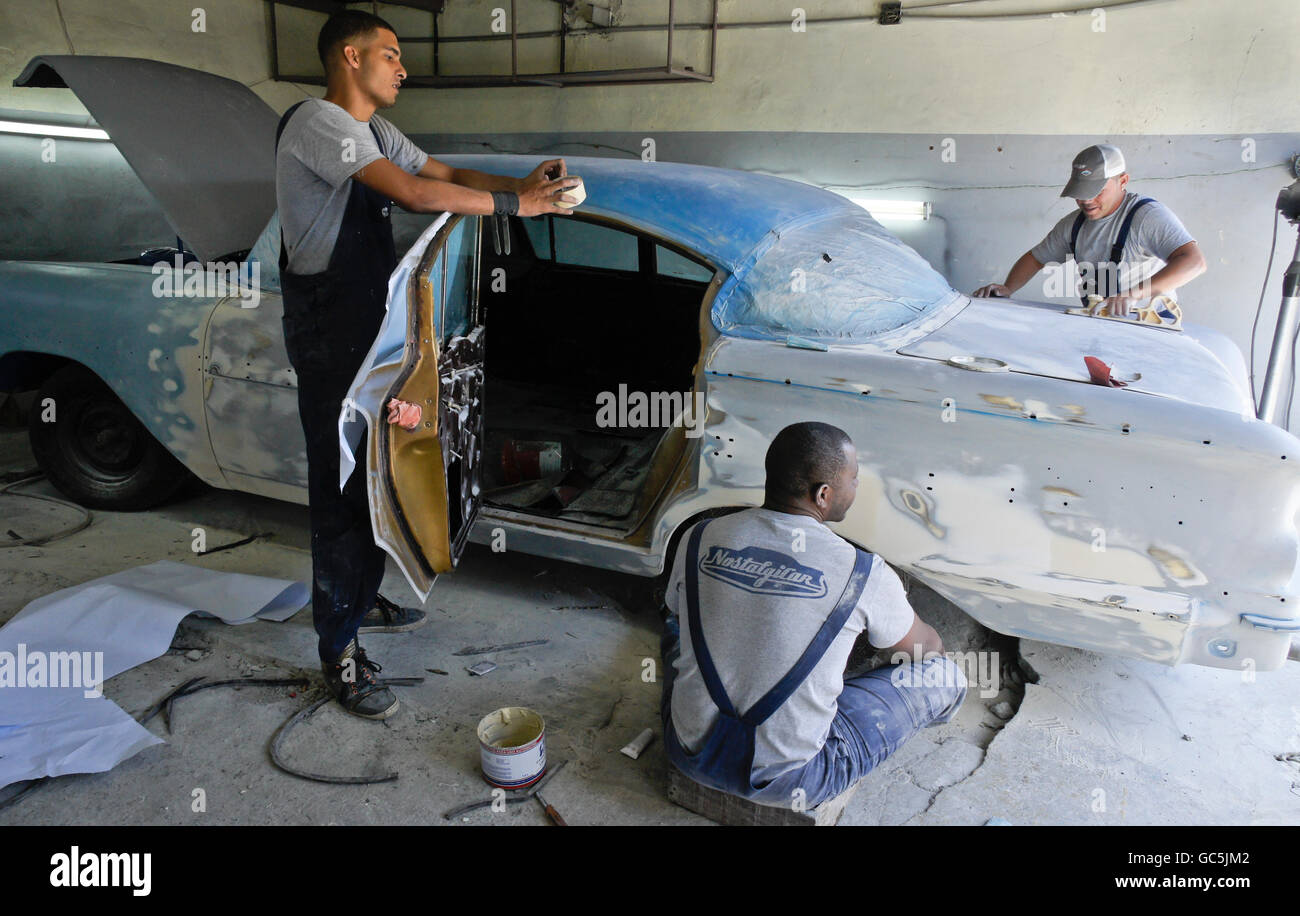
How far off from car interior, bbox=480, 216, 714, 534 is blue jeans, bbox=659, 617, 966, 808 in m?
1.61

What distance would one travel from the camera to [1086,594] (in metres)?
2.41

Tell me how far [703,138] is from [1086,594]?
5.42 meters

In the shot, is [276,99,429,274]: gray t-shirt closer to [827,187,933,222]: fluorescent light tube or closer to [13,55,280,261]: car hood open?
[13,55,280,261]: car hood open

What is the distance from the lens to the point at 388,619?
130 inches

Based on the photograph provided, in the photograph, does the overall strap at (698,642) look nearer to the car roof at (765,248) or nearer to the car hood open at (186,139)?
the car roof at (765,248)

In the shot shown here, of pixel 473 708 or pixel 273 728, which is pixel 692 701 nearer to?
pixel 473 708

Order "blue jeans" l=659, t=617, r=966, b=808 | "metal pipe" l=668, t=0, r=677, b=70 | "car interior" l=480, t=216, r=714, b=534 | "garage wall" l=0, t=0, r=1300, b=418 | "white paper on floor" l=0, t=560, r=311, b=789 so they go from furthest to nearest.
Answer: "metal pipe" l=668, t=0, r=677, b=70 < "garage wall" l=0, t=0, r=1300, b=418 < "car interior" l=480, t=216, r=714, b=534 < "white paper on floor" l=0, t=560, r=311, b=789 < "blue jeans" l=659, t=617, r=966, b=808

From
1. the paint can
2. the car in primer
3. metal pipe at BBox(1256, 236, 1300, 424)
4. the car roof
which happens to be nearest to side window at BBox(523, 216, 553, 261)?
the car in primer

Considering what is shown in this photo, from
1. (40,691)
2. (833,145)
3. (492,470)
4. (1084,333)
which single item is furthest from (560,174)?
(833,145)

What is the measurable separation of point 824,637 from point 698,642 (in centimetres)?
29

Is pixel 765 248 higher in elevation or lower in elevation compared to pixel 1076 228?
lower

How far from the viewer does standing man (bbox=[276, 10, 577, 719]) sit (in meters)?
2.42

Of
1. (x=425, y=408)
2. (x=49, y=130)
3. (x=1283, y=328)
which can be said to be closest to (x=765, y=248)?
(x=425, y=408)

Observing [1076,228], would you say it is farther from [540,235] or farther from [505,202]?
[505,202]
